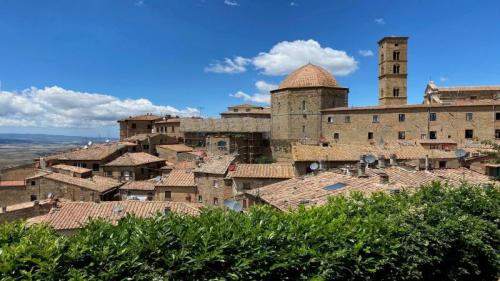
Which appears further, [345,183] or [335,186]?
[345,183]

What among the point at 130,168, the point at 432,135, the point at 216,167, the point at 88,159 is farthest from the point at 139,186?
the point at 432,135

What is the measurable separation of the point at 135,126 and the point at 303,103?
134ft

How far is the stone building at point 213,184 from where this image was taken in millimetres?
29878

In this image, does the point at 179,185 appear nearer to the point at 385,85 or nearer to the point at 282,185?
the point at 282,185

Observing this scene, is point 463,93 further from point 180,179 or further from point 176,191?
point 176,191

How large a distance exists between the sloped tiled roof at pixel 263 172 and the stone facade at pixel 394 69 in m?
37.9

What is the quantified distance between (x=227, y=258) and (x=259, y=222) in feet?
4.85

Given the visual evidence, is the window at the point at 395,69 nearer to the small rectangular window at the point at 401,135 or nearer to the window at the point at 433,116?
the window at the point at 433,116

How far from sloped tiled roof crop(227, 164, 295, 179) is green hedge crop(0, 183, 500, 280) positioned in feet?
58.0

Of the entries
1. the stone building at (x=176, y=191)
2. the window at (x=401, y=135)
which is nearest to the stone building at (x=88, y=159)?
the stone building at (x=176, y=191)

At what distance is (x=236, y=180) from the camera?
28.0 m

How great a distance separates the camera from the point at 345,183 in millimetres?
17156

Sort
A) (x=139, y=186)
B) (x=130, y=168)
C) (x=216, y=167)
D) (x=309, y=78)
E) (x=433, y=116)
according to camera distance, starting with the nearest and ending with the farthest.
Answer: (x=216, y=167), (x=139, y=186), (x=130, y=168), (x=433, y=116), (x=309, y=78)

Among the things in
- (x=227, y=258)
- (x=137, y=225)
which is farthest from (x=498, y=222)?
(x=137, y=225)
